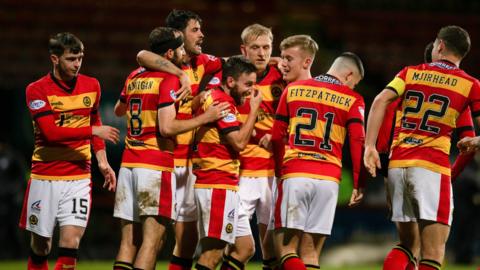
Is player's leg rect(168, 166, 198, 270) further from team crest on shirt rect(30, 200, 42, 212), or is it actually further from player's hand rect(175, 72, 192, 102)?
team crest on shirt rect(30, 200, 42, 212)

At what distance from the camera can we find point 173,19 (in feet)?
25.8

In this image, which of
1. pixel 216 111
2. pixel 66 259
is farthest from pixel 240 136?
pixel 66 259

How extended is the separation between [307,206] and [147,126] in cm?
147

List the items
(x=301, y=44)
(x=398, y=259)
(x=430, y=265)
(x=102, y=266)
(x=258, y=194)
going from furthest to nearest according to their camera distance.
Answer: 1. (x=102, y=266)
2. (x=258, y=194)
3. (x=301, y=44)
4. (x=398, y=259)
5. (x=430, y=265)

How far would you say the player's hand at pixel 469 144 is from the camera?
22.9ft

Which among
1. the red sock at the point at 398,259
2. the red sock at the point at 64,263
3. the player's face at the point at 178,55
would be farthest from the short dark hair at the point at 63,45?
the red sock at the point at 398,259

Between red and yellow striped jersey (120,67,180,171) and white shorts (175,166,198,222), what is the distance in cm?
45

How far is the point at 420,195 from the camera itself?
275 inches

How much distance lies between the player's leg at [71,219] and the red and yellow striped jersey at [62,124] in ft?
0.36

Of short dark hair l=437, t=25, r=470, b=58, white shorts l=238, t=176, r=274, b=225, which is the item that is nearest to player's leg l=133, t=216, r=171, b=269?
white shorts l=238, t=176, r=274, b=225

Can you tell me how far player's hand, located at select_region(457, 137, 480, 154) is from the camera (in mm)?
6973

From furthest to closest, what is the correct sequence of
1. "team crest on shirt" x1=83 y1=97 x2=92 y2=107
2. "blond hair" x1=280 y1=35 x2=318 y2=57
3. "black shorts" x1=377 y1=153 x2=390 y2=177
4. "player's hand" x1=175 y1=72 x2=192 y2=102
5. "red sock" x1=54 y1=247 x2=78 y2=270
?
"black shorts" x1=377 y1=153 x2=390 y2=177 → "blond hair" x1=280 y1=35 x2=318 y2=57 → "team crest on shirt" x1=83 y1=97 x2=92 y2=107 → "red sock" x1=54 y1=247 x2=78 y2=270 → "player's hand" x1=175 y1=72 x2=192 y2=102

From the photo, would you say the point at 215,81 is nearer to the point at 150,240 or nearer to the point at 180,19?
the point at 180,19

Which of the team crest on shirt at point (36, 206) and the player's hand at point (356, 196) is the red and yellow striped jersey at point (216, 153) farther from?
the team crest on shirt at point (36, 206)
